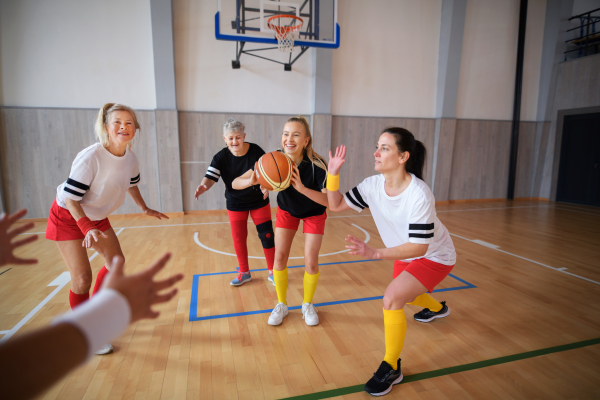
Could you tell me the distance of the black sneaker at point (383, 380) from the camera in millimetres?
1938

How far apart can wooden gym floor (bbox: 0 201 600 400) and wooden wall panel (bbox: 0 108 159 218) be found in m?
2.55

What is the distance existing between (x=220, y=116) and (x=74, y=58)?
3.02 meters

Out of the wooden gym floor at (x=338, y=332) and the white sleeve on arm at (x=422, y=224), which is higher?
the white sleeve on arm at (x=422, y=224)

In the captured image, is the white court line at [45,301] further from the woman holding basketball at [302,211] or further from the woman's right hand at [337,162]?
the woman's right hand at [337,162]

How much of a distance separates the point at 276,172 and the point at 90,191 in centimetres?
129

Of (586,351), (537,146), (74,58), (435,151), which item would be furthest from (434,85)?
(74,58)

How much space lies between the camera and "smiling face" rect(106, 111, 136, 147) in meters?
2.27

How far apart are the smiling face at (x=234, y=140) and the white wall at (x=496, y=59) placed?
8.02 m

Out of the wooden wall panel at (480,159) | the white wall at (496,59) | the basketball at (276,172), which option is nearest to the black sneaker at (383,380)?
the basketball at (276,172)

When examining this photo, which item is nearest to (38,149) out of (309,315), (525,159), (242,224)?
(242,224)

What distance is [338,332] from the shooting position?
263 centimetres

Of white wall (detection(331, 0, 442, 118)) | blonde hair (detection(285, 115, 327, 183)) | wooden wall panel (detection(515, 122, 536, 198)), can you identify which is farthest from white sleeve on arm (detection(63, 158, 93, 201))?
wooden wall panel (detection(515, 122, 536, 198))

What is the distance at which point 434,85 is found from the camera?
8898 mm

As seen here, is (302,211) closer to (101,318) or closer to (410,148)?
(410,148)
